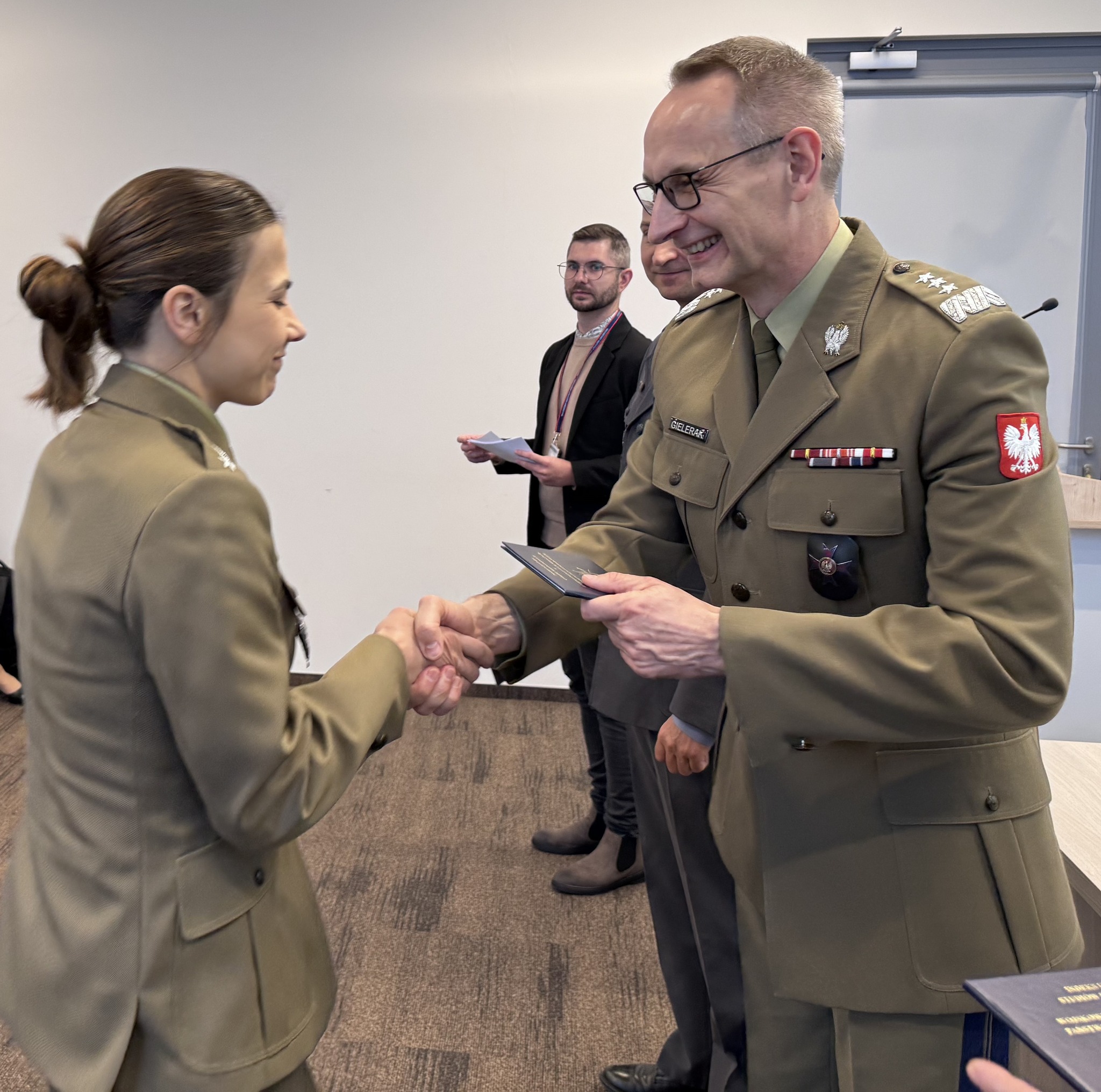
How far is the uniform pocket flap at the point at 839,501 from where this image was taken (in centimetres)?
107

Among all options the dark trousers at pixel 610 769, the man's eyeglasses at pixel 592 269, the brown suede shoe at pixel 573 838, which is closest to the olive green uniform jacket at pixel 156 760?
the dark trousers at pixel 610 769

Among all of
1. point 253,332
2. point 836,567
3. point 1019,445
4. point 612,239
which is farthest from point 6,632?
point 1019,445

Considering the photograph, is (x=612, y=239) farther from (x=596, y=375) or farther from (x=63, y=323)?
(x=63, y=323)

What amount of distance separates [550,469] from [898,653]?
1.98 metres

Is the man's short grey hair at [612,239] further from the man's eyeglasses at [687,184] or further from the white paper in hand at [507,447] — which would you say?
the man's eyeglasses at [687,184]

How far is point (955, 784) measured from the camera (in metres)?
1.08

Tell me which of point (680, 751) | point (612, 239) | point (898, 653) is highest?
point (612, 239)

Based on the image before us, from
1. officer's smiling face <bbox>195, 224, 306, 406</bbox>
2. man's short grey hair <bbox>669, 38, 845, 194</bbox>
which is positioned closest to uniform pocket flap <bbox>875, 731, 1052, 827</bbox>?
man's short grey hair <bbox>669, 38, 845, 194</bbox>

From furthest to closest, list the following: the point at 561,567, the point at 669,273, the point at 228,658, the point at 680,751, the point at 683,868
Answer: the point at 669,273
the point at 683,868
the point at 680,751
the point at 561,567
the point at 228,658

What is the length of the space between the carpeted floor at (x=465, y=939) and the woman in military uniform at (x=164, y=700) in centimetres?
106

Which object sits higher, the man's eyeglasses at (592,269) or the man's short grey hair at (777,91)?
the man's short grey hair at (777,91)

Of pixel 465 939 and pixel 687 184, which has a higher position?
pixel 687 184

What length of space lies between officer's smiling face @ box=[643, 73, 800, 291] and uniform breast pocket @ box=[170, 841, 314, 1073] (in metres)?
0.86

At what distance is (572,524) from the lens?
3018 millimetres
